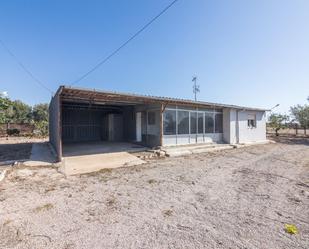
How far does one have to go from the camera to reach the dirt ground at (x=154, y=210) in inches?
98.3

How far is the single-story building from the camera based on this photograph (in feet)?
32.2

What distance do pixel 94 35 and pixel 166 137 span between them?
23.6 ft

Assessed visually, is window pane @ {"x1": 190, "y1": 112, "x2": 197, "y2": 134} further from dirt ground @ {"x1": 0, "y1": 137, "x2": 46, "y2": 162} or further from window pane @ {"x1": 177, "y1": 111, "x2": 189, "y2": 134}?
dirt ground @ {"x1": 0, "y1": 137, "x2": 46, "y2": 162}

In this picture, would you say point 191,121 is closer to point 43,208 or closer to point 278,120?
point 43,208

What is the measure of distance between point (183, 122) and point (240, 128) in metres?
5.26

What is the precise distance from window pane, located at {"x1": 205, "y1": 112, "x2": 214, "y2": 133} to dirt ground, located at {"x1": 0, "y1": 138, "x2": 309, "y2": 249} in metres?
6.18

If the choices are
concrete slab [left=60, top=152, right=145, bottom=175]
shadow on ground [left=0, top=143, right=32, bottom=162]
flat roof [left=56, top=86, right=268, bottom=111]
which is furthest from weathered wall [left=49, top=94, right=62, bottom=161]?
shadow on ground [left=0, top=143, right=32, bottom=162]

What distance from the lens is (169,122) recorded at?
10.3 metres

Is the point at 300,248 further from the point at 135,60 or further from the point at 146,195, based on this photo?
the point at 135,60

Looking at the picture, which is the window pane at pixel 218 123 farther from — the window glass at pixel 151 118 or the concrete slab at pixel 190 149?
the window glass at pixel 151 118

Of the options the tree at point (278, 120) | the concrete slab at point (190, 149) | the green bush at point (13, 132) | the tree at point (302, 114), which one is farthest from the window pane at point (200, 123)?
the green bush at point (13, 132)

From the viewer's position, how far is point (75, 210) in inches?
134

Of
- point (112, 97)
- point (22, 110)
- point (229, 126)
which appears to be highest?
point (22, 110)

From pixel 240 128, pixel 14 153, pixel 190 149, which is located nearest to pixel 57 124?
pixel 14 153
